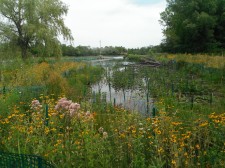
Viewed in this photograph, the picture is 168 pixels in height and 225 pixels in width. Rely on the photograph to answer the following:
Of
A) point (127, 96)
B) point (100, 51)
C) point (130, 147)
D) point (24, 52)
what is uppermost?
point (24, 52)

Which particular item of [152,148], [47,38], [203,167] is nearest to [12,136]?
[152,148]

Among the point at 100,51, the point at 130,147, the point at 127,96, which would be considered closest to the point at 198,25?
the point at 127,96

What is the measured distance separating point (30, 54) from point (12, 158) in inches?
790

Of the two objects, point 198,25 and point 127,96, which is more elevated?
point 198,25

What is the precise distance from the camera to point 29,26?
2041 cm

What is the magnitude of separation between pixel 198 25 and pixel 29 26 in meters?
23.1

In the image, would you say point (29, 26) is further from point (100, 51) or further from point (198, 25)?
point (100, 51)

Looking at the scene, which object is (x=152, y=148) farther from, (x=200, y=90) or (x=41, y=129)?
(x=200, y=90)

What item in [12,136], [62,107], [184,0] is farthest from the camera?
[184,0]

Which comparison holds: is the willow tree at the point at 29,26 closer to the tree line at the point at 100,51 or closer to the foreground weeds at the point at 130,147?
the foreground weeds at the point at 130,147

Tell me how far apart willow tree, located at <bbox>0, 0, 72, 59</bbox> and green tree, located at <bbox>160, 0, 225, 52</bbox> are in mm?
19645

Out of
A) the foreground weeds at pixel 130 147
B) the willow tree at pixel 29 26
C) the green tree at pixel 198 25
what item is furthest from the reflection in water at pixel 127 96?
the green tree at pixel 198 25

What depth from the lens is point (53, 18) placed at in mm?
22344

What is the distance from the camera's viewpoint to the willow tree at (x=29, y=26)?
20703mm
